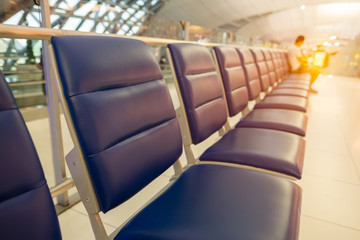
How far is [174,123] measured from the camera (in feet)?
2.91

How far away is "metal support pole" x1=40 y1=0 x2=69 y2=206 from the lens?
1.06 meters

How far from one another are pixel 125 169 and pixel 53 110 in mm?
740

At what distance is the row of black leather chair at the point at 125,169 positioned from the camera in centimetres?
43

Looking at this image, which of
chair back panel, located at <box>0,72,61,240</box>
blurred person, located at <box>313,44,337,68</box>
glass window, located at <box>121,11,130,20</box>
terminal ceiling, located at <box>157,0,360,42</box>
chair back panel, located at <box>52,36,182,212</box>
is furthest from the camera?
terminal ceiling, located at <box>157,0,360,42</box>

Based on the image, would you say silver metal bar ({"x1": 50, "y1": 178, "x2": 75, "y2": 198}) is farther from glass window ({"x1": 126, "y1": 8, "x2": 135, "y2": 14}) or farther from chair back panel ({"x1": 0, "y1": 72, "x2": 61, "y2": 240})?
glass window ({"x1": 126, "y1": 8, "x2": 135, "y2": 14})

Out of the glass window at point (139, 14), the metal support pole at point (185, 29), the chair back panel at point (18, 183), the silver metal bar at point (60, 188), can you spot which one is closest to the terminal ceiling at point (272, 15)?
the glass window at point (139, 14)

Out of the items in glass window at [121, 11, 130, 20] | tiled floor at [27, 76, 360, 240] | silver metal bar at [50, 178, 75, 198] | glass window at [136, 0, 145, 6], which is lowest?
tiled floor at [27, 76, 360, 240]

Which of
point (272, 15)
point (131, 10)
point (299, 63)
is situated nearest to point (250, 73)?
point (299, 63)

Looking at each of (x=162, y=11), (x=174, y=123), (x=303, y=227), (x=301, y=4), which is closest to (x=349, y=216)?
(x=303, y=227)

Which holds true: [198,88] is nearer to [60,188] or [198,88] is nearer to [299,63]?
[60,188]

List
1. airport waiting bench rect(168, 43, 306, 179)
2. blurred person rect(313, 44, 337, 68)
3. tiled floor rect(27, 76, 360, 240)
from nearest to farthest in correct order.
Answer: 1. airport waiting bench rect(168, 43, 306, 179)
2. tiled floor rect(27, 76, 360, 240)
3. blurred person rect(313, 44, 337, 68)

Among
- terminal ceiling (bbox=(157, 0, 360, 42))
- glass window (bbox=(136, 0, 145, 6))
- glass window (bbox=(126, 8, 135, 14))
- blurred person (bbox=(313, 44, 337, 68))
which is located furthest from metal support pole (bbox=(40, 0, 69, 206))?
terminal ceiling (bbox=(157, 0, 360, 42))

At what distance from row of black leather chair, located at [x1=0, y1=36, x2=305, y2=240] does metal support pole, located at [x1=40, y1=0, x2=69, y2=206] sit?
1.81 feet

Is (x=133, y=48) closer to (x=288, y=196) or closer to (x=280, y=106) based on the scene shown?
(x=288, y=196)
